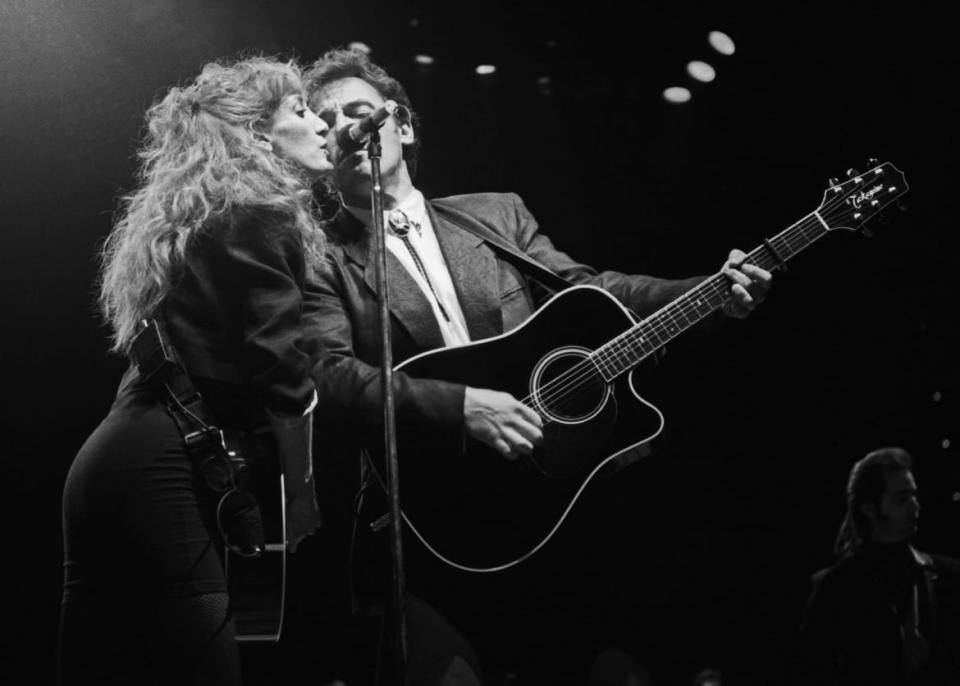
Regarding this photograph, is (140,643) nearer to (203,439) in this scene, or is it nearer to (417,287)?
(203,439)

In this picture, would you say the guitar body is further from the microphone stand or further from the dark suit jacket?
the microphone stand

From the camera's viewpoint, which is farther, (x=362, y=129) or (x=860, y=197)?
(x=860, y=197)

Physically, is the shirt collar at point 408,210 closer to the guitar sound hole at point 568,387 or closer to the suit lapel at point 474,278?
the suit lapel at point 474,278

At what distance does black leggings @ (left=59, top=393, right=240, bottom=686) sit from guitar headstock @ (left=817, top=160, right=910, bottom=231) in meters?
1.93

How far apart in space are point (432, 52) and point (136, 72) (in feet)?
3.40

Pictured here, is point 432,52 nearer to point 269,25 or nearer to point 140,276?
point 269,25

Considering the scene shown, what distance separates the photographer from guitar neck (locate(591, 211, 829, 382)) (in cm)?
272

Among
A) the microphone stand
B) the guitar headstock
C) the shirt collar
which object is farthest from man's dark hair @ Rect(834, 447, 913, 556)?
the microphone stand

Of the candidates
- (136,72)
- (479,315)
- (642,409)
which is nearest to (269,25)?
(136,72)

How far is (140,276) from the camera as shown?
88.2 inches

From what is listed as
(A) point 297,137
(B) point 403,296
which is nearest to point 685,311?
(B) point 403,296

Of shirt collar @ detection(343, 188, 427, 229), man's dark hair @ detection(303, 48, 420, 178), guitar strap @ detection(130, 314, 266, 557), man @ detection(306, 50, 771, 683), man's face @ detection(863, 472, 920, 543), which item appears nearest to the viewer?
guitar strap @ detection(130, 314, 266, 557)

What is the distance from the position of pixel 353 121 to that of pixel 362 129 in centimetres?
64

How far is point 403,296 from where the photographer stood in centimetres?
280
